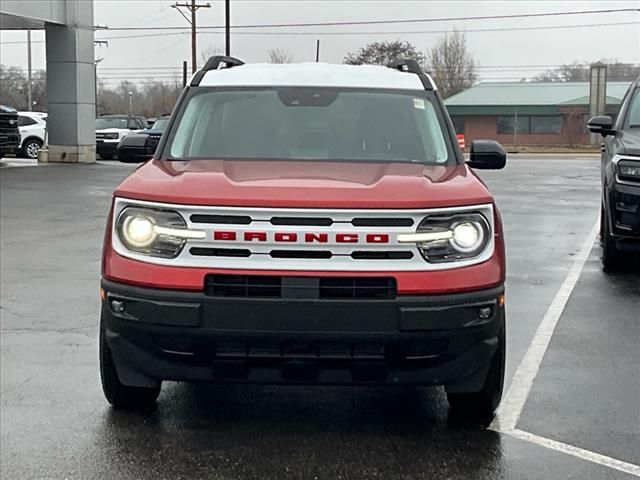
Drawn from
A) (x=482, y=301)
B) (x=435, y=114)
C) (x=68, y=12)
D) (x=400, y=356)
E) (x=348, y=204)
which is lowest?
(x=400, y=356)

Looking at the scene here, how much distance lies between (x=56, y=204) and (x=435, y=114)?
11.9 metres

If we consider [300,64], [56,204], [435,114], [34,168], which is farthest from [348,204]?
[34,168]

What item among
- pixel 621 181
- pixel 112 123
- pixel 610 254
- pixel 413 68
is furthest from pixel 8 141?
pixel 413 68

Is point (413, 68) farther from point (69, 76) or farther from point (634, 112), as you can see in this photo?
point (69, 76)

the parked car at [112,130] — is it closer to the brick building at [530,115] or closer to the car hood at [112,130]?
the car hood at [112,130]

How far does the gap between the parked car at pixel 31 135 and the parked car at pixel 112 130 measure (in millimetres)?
1924

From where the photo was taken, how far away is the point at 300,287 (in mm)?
3797

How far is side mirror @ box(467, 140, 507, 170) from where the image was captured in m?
5.64

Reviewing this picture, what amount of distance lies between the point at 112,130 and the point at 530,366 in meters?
28.1

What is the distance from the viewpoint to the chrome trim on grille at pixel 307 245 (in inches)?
151

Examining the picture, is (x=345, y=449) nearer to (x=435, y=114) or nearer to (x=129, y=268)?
(x=129, y=268)

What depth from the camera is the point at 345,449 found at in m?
4.25

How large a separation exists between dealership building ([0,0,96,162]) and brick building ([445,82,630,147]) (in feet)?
115

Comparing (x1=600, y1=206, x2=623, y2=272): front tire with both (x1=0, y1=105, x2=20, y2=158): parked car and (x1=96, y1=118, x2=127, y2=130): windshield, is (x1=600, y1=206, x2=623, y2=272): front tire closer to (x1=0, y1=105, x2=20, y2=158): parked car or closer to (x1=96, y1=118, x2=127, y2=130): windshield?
(x1=0, y1=105, x2=20, y2=158): parked car
